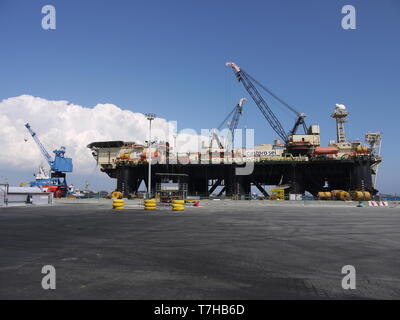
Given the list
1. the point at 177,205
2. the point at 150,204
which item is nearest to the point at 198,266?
the point at 177,205

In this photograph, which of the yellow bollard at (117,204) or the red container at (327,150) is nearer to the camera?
the yellow bollard at (117,204)

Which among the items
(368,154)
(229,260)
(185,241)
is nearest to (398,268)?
(229,260)

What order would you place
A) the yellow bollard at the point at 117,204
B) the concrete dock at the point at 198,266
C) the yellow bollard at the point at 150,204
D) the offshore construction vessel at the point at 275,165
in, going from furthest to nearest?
the offshore construction vessel at the point at 275,165 → the yellow bollard at the point at 117,204 → the yellow bollard at the point at 150,204 → the concrete dock at the point at 198,266

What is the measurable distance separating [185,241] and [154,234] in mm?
2568

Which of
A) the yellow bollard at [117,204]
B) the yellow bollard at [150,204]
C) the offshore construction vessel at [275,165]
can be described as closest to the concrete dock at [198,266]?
the yellow bollard at [150,204]

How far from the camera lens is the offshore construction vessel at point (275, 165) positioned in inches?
2554

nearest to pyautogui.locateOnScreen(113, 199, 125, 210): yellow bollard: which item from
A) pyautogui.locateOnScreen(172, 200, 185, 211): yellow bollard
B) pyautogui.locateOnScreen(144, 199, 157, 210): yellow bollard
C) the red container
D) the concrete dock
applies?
pyautogui.locateOnScreen(144, 199, 157, 210): yellow bollard

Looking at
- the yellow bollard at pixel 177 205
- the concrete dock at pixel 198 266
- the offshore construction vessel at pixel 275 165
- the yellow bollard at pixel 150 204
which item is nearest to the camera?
the concrete dock at pixel 198 266

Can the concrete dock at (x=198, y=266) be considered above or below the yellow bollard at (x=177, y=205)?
above

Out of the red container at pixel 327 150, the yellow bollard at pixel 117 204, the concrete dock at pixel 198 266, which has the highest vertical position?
the red container at pixel 327 150

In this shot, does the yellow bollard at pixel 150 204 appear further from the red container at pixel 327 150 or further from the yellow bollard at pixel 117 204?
the red container at pixel 327 150

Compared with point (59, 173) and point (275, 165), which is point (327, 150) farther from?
point (59, 173)

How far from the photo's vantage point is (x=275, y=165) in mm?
71312
